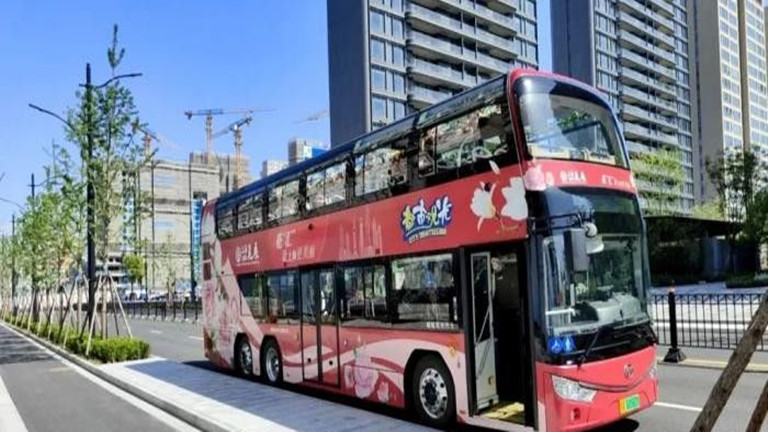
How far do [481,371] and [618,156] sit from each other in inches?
126

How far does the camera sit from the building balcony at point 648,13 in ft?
354

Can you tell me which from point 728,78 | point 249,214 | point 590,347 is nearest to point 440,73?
point 249,214

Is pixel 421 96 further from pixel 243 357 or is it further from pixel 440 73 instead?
pixel 243 357

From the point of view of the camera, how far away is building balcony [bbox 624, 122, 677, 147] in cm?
10369

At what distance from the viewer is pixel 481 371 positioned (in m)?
8.60

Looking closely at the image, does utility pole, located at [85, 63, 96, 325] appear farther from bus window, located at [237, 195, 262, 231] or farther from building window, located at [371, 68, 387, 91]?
building window, located at [371, 68, 387, 91]

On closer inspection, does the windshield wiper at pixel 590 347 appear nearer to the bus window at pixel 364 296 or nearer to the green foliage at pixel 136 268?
the bus window at pixel 364 296

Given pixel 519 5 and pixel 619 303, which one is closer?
pixel 619 303

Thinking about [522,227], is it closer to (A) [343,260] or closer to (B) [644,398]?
(B) [644,398]

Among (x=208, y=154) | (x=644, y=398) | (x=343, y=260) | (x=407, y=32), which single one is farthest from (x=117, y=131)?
(x=208, y=154)

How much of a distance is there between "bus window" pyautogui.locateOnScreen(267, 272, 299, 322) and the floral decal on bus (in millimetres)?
3923

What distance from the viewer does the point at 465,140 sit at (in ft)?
29.6

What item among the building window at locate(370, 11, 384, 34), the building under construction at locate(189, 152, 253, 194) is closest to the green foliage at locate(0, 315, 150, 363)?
the building window at locate(370, 11, 384, 34)

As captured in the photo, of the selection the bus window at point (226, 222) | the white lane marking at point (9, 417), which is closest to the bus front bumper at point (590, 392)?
the white lane marking at point (9, 417)
